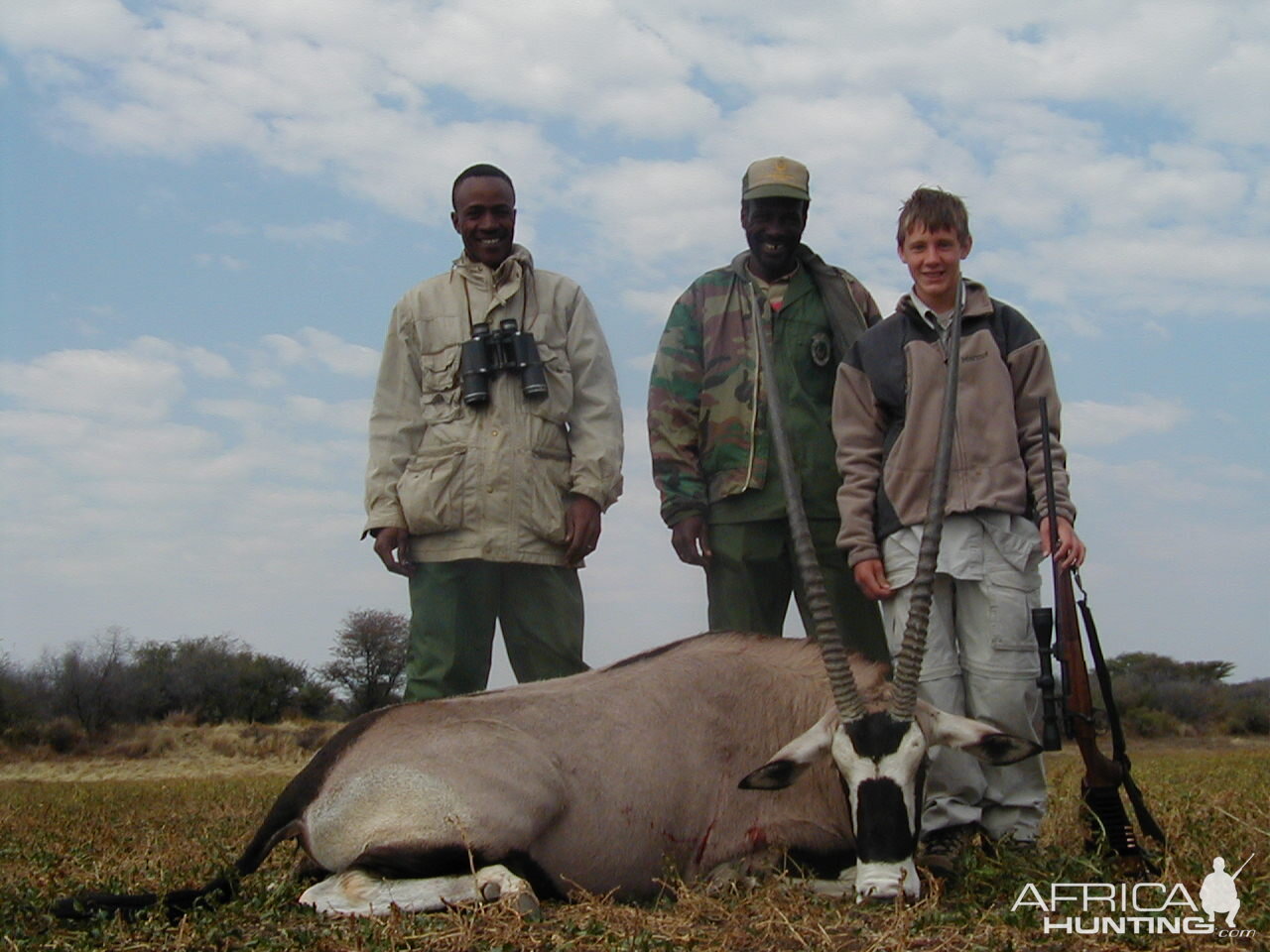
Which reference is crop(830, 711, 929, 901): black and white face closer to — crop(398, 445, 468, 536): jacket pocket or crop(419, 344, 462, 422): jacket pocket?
crop(398, 445, 468, 536): jacket pocket

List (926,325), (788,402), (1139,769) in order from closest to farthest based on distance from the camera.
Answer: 1. (926,325)
2. (788,402)
3. (1139,769)

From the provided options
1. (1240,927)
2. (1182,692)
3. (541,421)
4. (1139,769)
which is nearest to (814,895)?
(1240,927)

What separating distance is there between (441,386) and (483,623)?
109cm

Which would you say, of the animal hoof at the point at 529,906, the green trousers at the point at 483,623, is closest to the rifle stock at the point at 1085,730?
the animal hoof at the point at 529,906

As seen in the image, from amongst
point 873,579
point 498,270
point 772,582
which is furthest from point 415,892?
point 498,270

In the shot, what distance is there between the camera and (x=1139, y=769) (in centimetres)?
1216

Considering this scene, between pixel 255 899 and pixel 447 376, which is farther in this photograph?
pixel 447 376

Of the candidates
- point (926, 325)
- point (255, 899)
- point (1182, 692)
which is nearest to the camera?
point (255, 899)

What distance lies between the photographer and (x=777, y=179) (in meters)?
6.02

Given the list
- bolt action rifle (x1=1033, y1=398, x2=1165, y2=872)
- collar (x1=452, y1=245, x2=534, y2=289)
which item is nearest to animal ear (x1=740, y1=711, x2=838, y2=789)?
bolt action rifle (x1=1033, y1=398, x2=1165, y2=872)

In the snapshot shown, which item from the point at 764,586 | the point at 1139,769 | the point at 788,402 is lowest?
the point at 1139,769

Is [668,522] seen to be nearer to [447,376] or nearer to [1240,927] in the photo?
[447,376]

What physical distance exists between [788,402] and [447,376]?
1.54 metres

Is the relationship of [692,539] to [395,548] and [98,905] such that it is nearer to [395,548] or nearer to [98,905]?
[395,548]
